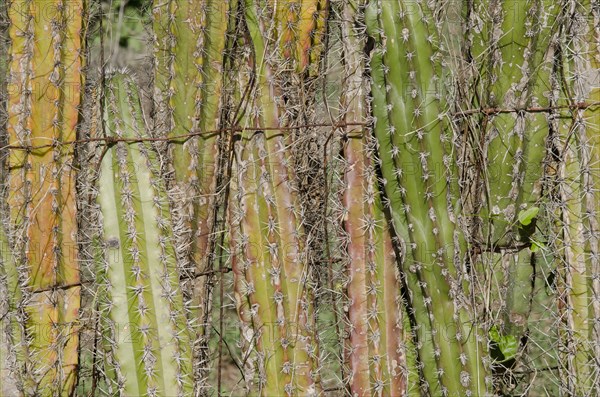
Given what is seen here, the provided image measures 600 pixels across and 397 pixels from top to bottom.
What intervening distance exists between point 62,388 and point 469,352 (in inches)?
64.0

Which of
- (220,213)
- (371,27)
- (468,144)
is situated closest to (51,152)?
(220,213)

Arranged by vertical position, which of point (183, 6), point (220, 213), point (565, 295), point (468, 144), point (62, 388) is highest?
point (183, 6)

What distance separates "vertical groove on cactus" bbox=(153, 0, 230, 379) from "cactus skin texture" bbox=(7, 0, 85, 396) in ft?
1.26

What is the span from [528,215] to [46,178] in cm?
197

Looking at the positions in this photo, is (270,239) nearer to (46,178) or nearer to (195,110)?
(195,110)

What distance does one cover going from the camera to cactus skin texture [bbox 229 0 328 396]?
2969 millimetres

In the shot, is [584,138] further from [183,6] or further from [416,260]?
[183,6]

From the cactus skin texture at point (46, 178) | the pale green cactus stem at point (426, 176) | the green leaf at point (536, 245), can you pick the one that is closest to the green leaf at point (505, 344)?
the pale green cactus stem at point (426, 176)

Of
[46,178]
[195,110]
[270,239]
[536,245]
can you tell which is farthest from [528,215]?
[46,178]

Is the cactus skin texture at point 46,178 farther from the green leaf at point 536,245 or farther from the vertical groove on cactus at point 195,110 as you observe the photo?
the green leaf at point 536,245

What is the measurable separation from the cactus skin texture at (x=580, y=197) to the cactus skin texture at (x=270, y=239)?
105cm

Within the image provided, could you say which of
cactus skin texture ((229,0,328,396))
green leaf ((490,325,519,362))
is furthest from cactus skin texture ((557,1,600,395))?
cactus skin texture ((229,0,328,396))

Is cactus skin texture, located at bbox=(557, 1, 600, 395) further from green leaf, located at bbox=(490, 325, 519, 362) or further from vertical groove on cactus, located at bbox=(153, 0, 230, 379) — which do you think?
vertical groove on cactus, located at bbox=(153, 0, 230, 379)

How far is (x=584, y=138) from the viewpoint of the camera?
10.2 ft
